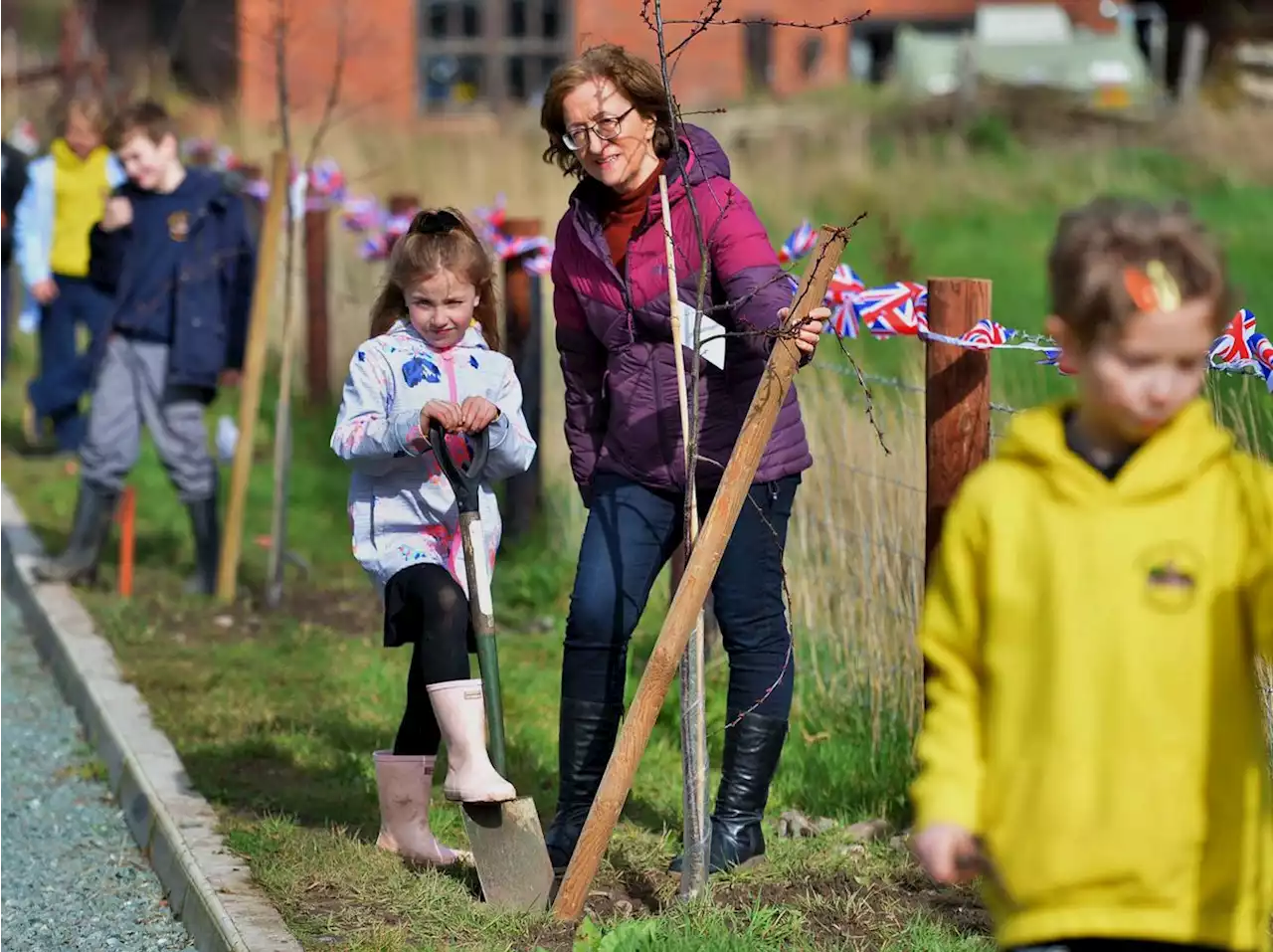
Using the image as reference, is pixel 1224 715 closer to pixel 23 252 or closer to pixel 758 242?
pixel 758 242

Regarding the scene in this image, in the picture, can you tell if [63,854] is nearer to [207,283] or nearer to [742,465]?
[742,465]

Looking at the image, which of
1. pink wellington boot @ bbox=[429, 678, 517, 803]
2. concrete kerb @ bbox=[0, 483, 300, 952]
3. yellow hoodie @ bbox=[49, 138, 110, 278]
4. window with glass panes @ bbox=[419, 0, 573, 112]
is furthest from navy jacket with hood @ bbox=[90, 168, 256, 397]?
window with glass panes @ bbox=[419, 0, 573, 112]

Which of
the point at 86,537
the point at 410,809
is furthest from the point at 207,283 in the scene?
the point at 410,809

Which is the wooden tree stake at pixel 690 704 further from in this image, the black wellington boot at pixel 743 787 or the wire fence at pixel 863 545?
the wire fence at pixel 863 545

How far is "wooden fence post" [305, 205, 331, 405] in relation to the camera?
41.1 feet

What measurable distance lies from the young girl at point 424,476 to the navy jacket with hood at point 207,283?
131 inches

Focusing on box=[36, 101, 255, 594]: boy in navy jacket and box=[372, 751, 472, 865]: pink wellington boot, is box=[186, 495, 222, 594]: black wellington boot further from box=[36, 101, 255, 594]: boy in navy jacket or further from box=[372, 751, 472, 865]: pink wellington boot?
box=[372, 751, 472, 865]: pink wellington boot

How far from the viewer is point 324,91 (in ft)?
93.6

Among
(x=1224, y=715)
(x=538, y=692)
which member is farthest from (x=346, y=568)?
(x=1224, y=715)

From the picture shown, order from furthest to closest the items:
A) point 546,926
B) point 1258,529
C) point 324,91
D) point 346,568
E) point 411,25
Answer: point 411,25
point 324,91
point 346,568
point 546,926
point 1258,529

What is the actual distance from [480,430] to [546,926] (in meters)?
1.07

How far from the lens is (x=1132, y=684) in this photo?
2676mm

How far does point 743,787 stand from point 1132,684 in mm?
2246

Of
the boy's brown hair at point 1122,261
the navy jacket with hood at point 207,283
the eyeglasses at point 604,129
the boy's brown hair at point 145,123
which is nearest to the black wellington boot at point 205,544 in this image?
the navy jacket with hood at point 207,283
